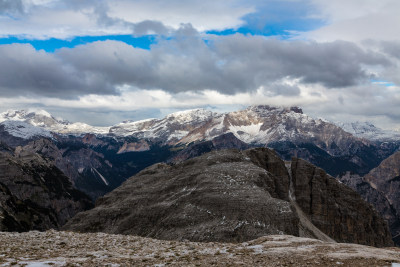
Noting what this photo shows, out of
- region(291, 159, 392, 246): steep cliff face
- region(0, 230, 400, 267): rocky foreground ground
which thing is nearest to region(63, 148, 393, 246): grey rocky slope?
region(291, 159, 392, 246): steep cliff face

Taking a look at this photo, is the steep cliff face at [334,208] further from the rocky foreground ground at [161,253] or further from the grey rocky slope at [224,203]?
the rocky foreground ground at [161,253]

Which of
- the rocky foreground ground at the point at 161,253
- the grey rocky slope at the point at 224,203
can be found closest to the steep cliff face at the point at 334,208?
the grey rocky slope at the point at 224,203

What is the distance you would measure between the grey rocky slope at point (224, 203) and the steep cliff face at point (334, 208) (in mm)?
443

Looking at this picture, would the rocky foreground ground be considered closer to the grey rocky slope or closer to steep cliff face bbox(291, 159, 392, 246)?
the grey rocky slope

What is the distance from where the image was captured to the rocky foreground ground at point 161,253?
104ft

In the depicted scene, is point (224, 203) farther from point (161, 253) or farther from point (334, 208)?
point (334, 208)

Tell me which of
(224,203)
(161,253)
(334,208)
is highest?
(161,253)

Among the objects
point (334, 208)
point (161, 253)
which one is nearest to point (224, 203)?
point (161, 253)

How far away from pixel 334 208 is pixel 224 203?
102444mm

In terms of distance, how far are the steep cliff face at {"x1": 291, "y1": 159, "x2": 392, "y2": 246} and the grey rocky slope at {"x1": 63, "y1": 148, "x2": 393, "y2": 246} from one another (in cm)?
44

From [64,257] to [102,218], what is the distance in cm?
7334

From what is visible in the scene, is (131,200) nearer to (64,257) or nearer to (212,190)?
(212,190)

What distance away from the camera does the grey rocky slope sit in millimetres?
77312

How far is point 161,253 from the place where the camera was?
36.8 metres
